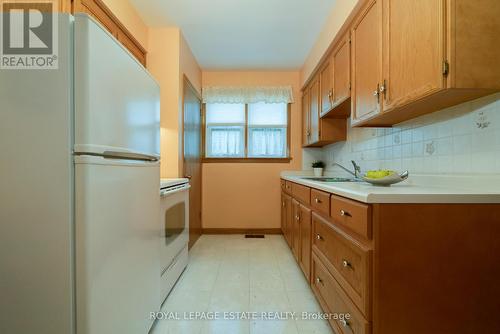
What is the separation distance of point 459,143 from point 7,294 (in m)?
2.15

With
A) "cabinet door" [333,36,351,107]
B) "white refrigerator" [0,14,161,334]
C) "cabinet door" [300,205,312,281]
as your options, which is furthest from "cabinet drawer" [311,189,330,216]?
"white refrigerator" [0,14,161,334]

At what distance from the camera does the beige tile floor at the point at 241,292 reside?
5.21 ft

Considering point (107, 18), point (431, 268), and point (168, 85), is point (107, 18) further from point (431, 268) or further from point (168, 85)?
point (431, 268)

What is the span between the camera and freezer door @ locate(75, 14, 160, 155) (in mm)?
896

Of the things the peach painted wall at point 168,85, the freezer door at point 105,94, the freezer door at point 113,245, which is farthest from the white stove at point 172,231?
the freezer door at point 105,94

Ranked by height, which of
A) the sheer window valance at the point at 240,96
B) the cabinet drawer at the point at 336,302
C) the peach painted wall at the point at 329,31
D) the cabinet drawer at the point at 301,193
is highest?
the peach painted wall at the point at 329,31

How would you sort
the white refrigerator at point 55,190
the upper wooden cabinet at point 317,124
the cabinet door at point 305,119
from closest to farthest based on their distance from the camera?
1. the white refrigerator at point 55,190
2. the upper wooden cabinet at point 317,124
3. the cabinet door at point 305,119

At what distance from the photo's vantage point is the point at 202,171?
3828 millimetres

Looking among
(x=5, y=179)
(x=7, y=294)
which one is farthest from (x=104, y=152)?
(x=7, y=294)

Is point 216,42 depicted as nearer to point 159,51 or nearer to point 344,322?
point 159,51

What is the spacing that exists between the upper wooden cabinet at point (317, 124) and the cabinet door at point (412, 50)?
1375 mm

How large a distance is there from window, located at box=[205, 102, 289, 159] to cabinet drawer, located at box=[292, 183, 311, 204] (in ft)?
4.15

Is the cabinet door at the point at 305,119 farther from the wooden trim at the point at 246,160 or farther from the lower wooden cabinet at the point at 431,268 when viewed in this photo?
the lower wooden cabinet at the point at 431,268

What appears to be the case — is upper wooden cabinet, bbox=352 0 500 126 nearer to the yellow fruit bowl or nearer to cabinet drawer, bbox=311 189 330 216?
the yellow fruit bowl
